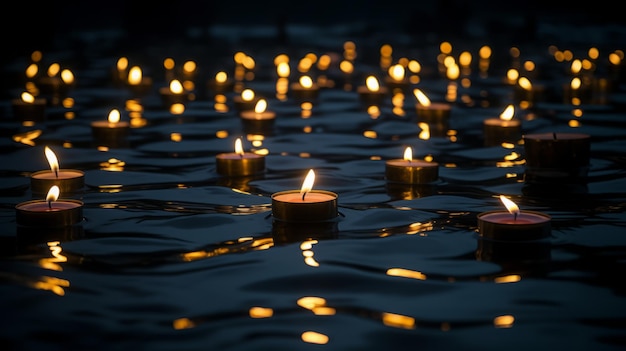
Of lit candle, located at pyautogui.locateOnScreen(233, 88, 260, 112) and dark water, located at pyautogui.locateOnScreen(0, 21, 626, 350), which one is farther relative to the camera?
lit candle, located at pyautogui.locateOnScreen(233, 88, 260, 112)

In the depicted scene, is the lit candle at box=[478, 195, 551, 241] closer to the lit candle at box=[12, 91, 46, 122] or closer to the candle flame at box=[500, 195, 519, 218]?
the candle flame at box=[500, 195, 519, 218]

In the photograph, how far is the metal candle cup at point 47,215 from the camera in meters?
4.05

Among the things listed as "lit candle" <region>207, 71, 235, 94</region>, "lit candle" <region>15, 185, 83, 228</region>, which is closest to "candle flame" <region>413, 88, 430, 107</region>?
"lit candle" <region>207, 71, 235, 94</region>

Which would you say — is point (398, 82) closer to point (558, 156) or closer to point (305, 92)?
point (305, 92)

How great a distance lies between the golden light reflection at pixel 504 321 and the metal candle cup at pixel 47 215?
6.53 ft

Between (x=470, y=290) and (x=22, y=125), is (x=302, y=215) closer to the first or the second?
(x=470, y=290)

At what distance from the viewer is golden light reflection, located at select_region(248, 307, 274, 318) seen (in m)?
2.98

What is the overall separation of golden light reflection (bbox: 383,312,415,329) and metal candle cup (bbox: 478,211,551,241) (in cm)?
93

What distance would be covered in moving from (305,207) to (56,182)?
146 centimetres

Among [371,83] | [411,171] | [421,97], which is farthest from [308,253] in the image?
[371,83]

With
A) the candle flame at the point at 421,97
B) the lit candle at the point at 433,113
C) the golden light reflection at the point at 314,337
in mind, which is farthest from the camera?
the lit candle at the point at 433,113

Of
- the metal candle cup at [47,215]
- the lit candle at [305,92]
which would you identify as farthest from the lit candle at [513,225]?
the lit candle at [305,92]

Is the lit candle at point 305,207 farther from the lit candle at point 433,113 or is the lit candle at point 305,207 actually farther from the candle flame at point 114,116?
the lit candle at point 433,113

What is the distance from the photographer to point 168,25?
19188 mm
